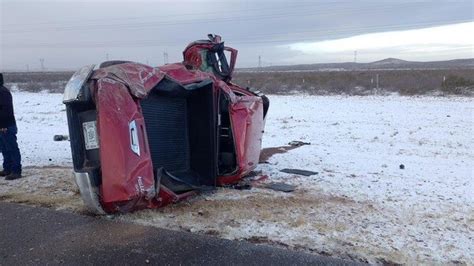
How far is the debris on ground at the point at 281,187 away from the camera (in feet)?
19.6

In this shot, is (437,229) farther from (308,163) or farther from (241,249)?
(308,163)

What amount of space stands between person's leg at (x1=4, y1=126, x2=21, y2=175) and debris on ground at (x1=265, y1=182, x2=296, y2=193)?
12.2 ft

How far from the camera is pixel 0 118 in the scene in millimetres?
6727

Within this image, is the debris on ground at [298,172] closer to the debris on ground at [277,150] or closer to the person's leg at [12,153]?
the debris on ground at [277,150]

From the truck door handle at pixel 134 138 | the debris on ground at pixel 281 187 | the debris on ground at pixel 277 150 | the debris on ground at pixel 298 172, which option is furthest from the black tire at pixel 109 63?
the debris on ground at pixel 277 150

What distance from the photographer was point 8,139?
685cm

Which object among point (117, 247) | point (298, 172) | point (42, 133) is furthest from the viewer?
point (42, 133)

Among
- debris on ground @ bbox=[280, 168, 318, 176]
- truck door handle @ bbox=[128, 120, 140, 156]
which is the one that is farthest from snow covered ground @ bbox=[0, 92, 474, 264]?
truck door handle @ bbox=[128, 120, 140, 156]

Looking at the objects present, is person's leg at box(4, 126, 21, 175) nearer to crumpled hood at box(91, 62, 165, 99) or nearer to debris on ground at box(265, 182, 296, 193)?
crumpled hood at box(91, 62, 165, 99)

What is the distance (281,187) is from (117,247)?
2625 mm

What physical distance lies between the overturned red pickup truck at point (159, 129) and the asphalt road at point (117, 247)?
0.98 ft

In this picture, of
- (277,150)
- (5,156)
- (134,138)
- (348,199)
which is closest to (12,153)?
(5,156)

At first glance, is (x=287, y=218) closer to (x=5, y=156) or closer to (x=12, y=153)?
(x=12, y=153)

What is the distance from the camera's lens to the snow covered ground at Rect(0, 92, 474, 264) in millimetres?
4203
